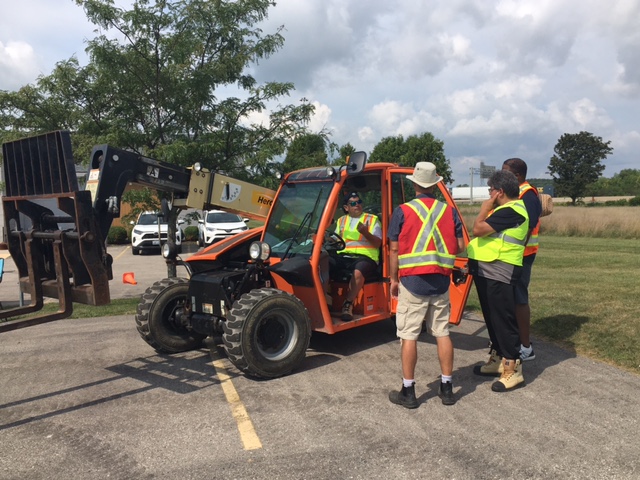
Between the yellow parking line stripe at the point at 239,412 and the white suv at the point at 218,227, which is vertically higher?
the white suv at the point at 218,227

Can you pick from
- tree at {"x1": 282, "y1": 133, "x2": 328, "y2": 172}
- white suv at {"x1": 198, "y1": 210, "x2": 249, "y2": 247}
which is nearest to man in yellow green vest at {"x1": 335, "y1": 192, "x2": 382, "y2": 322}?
tree at {"x1": 282, "y1": 133, "x2": 328, "y2": 172}

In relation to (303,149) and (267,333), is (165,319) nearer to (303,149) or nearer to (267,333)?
(267,333)

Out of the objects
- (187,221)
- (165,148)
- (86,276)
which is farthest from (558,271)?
(86,276)

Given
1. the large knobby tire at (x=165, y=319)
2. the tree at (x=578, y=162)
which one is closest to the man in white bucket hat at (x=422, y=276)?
the large knobby tire at (x=165, y=319)

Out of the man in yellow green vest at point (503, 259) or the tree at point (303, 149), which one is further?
the tree at point (303, 149)

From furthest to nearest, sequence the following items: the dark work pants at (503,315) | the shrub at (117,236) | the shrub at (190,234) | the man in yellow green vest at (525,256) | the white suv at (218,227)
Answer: the shrub at (190,234) → the shrub at (117,236) → the white suv at (218,227) → the man in yellow green vest at (525,256) → the dark work pants at (503,315)

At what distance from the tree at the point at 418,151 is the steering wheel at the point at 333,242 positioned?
106ft

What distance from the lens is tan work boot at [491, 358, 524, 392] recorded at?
16.8ft

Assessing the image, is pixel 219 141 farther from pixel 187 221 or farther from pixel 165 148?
pixel 187 221

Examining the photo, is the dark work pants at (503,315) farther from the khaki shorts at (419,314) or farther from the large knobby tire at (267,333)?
the large knobby tire at (267,333)

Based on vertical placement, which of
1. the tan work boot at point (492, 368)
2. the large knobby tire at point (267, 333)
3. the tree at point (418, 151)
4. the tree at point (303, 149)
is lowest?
the tan work boot at point (492, 368)

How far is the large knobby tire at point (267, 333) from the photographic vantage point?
210 inches

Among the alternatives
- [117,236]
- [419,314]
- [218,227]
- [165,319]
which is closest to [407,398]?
[419,314]

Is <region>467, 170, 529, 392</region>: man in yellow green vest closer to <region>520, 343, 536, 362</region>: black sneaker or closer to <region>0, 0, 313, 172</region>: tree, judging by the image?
<region>520, 343, 536, 362</region>: black sneaker
